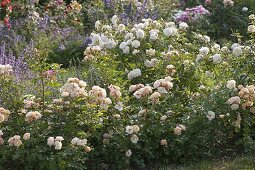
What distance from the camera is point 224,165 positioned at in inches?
201

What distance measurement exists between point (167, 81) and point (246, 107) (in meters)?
0.72

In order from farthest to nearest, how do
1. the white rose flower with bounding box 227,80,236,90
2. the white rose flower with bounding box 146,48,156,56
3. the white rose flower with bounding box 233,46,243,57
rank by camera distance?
the white rose flower with bounding box 146,48,156,56 → the white rose flower with bounding box 233,46,243,57 → the white rose flower with bounding box 227,80,236,90

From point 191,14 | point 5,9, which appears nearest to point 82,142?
point 191,14

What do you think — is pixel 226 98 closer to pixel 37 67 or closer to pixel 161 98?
pixel 161 98

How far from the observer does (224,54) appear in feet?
18.7

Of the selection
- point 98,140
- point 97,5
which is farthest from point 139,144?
point 97,5

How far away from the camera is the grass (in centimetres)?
503

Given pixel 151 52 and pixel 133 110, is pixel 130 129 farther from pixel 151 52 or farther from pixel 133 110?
pixel 151 52

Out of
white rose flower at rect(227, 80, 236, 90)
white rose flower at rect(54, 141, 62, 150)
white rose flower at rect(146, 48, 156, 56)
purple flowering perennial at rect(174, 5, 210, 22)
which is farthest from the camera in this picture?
purple flowering perennial at rect(174, 5, 210, 22)

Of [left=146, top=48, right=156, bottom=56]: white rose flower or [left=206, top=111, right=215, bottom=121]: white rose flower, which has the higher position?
[left=146, top=48, right=156, bottom=56]: white rose flower

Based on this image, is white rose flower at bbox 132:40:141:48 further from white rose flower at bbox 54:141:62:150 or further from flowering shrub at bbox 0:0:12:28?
flowering shrub at bbox 0:0:12:28

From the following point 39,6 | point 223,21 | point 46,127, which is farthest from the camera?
point 39,6

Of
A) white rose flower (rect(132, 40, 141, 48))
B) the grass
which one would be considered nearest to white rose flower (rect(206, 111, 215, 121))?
the grass

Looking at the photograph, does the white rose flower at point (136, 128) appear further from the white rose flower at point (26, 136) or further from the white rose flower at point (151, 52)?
the white rose flower at point (151, 52)
